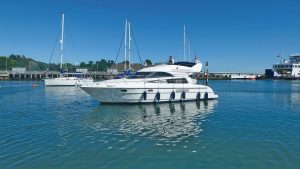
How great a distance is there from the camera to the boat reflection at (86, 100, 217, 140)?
15.9 metres

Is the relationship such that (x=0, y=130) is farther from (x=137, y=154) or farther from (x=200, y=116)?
(x=200, y=116)

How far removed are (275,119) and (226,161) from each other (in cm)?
1254

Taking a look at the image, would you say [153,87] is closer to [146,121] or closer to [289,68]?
[146,121]

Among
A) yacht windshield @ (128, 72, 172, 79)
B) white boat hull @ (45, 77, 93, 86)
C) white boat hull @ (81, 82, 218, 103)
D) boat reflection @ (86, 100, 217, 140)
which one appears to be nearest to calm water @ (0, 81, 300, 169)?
A: boat reflection @ (86, 100, 217, 140)

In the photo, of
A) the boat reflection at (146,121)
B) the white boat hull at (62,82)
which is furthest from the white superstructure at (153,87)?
the white boat hull at (62,82)

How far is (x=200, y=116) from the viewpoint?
73.0 feet

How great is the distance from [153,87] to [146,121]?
9.47m

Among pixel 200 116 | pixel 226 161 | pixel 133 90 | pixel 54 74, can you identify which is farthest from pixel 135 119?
pixel 54 74

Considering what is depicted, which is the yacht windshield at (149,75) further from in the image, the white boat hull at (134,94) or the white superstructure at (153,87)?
the white boat hull at (134,94)

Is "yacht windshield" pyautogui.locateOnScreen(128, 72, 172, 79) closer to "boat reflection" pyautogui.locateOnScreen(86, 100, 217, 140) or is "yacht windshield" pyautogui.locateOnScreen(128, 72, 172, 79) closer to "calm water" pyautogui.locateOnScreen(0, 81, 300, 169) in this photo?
"boat reflection" pyautogui.locateOnScreen(86, 100, 217, 140)

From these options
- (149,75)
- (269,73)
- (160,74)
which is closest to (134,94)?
(149,75)

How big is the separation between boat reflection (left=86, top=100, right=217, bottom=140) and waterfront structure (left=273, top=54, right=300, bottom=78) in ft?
508

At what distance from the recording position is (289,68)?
163 meters

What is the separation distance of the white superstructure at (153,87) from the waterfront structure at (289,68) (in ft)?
478
